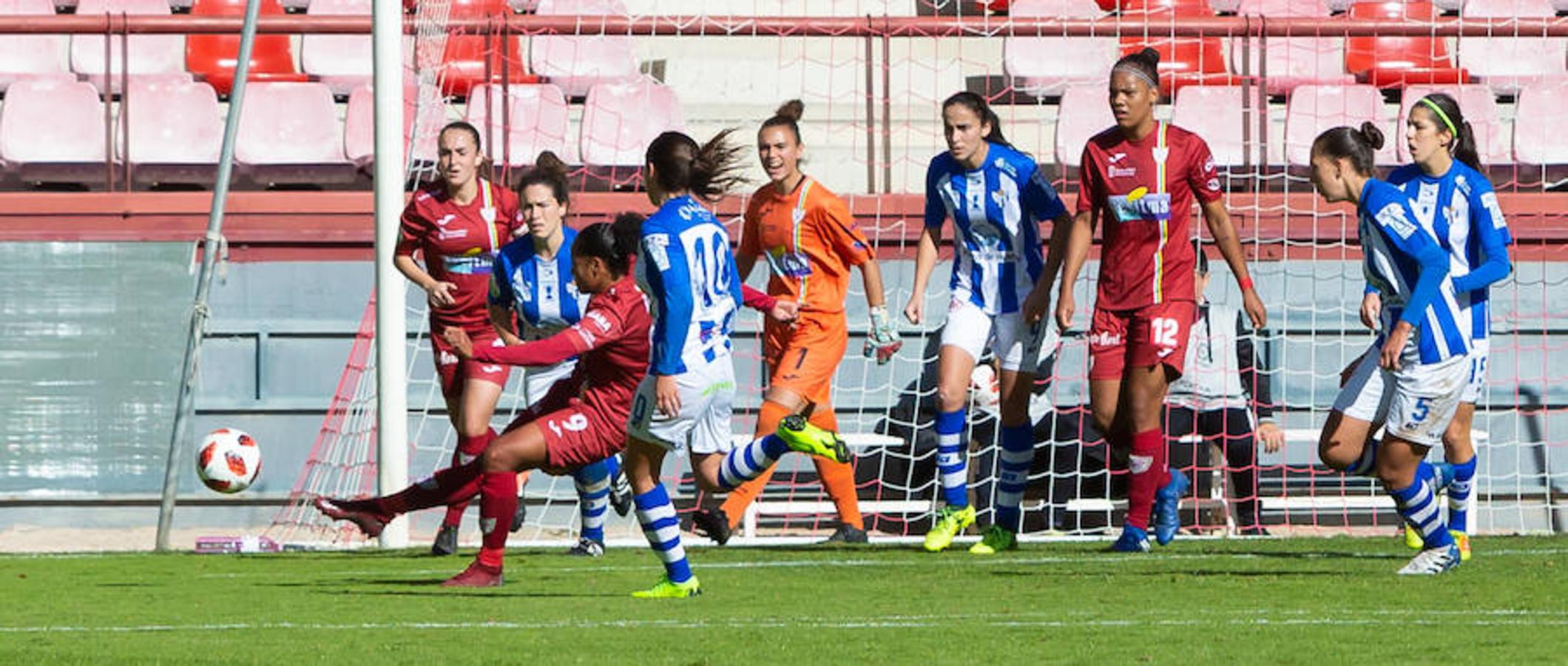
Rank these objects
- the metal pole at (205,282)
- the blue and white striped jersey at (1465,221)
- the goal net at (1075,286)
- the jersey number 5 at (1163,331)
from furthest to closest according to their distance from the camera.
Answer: the goal net at (1075,286) < the metal pole at (205,282) < the jersey number 5 at (1163,331) < the blue and white striped jersey at (1465,221)

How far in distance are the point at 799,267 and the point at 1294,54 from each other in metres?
7.10

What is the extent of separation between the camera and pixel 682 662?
604cm

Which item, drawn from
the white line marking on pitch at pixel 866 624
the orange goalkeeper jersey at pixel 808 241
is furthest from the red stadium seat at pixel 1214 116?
the white line marking on pitch at pixel 866 624

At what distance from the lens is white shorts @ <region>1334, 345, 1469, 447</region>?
27.2 feet

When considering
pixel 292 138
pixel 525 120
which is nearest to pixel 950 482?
pixel 525 120

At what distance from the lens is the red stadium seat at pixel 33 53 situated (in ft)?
53.8

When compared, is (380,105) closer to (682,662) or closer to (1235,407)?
(1235,407)

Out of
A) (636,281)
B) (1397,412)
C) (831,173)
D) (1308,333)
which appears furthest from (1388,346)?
(831,173)

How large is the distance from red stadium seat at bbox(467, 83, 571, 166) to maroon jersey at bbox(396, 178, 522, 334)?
13.0ft

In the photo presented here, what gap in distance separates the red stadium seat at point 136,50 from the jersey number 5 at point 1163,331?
28.7 ft

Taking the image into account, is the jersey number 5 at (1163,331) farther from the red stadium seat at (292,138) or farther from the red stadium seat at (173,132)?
the red stadium seat at (173,132)

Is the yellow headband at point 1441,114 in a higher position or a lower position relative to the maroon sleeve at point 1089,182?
higher

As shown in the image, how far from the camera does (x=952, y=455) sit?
10523mm

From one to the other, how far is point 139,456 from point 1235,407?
19.9 ft
